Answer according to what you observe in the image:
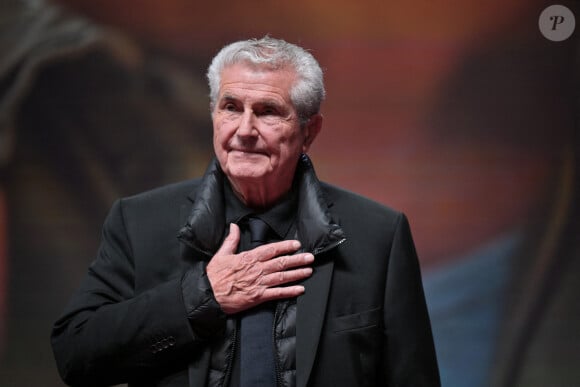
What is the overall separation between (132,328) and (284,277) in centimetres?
36

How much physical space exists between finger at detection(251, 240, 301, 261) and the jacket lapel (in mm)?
85

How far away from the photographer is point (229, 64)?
198 centimetres

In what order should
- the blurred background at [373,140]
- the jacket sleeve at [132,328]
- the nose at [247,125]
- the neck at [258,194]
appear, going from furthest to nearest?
the blurred background at [373,140], the neck at [258,194], the nose at [247,125], the jacket sleeve at [132,328]

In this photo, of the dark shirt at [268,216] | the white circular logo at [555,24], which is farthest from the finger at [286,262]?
the white circular logo at [555,24]

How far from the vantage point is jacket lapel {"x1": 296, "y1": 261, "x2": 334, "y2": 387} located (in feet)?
6.08

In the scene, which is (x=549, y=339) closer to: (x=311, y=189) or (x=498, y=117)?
(x=498, y=117)

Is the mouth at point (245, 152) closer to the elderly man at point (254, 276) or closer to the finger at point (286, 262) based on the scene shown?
the elderly man at point (254, 276)

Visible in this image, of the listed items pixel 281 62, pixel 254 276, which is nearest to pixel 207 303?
pixel 254 276

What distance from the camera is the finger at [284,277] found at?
1885 millimetres

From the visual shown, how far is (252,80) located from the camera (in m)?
1.94

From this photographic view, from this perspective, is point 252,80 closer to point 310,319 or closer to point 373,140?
point 310,319

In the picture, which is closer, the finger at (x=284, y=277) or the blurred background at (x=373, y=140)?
the finger at (x=284, y=277)

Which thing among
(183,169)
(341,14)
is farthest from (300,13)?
(183,169)

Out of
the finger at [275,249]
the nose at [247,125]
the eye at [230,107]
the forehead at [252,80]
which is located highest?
the forehead at [252,80]
